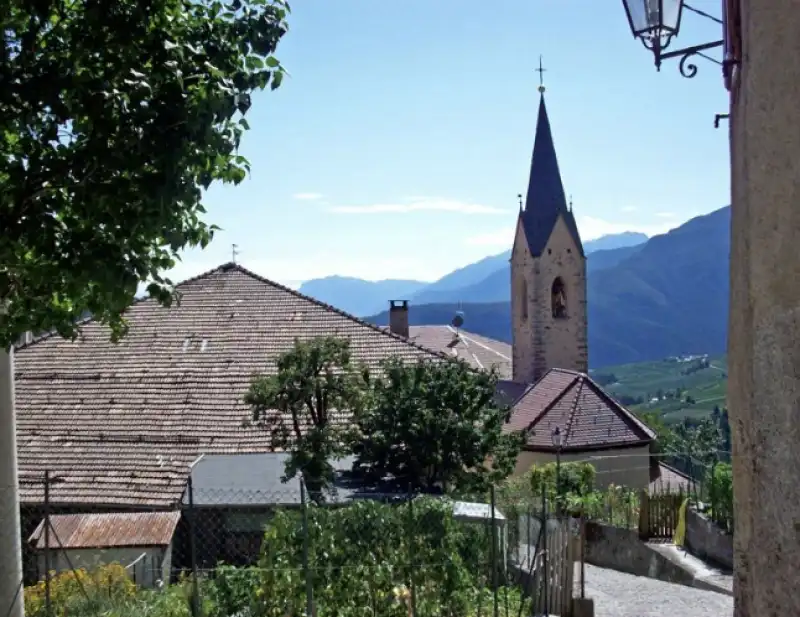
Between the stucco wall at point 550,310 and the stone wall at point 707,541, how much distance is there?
2934 centimetres

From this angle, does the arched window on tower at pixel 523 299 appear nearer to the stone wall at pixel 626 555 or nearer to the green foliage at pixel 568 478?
the green foliage at pixel 568 478

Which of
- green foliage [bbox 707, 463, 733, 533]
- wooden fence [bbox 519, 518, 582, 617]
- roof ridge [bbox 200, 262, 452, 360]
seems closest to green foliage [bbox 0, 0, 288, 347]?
wooden fence [bbox 519, 518, 582, 617]

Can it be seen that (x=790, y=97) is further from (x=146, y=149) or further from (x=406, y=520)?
(x=406, y=520)

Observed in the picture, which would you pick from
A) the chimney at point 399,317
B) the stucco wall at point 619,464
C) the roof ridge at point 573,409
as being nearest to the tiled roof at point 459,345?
the chimney at point 399,317

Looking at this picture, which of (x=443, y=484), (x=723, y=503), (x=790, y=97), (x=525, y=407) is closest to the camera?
(x=790, y=97)

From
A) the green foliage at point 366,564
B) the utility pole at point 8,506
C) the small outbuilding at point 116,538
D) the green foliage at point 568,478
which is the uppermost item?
the utility pole at point 8,506

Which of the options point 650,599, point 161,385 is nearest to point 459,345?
point 161,385

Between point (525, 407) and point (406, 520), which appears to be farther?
point (525, 407)

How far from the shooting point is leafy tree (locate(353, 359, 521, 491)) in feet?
49.4

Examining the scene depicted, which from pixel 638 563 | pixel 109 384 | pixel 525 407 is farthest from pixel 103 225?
pixel 525 407

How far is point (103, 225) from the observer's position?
4895mm

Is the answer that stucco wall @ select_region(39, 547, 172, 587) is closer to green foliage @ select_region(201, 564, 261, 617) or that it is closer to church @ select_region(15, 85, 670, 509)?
church @ select_region(15, 85, 670, 509)

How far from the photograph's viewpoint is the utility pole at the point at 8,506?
237 inches

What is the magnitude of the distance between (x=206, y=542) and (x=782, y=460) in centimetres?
→ 1444
